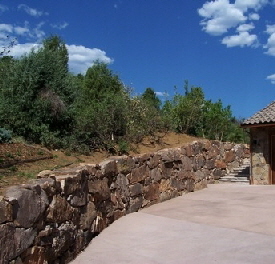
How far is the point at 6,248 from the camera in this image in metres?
3.87

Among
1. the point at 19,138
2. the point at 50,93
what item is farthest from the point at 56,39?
the point at 19,138

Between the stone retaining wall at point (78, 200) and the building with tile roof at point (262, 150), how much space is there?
5.00 meters

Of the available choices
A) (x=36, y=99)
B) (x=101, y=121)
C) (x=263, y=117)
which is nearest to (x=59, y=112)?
(x=36, y=99)

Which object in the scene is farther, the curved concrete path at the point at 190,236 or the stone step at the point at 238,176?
the stone step at the point at 238,176

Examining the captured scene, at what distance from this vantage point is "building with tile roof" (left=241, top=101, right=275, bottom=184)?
54.0 feet

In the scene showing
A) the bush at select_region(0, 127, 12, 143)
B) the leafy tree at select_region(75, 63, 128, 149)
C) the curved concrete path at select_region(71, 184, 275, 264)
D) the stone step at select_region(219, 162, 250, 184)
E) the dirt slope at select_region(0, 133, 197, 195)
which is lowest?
the curved concrete path at select_region(71, 184, 275, 264)

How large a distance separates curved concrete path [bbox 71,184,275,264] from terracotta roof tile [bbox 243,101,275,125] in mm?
6238

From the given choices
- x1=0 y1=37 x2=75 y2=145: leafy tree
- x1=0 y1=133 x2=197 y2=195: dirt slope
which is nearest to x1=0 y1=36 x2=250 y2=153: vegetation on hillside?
x1=0 y1=37 x2=75 y2=145: leafy tree

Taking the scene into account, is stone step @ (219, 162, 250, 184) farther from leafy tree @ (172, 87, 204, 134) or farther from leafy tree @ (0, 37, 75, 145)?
leafy tree @ (0, 37, 75, 145)

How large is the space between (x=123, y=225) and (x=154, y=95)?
29.3 m

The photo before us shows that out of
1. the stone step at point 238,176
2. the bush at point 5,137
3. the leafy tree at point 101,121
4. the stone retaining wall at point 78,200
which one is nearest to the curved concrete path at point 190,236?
the stone retaining wall at point 78,200

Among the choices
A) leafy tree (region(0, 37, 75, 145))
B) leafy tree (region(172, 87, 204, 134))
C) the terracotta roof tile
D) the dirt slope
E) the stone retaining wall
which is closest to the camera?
the stone retaining wall

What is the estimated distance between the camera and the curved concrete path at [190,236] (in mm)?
5551

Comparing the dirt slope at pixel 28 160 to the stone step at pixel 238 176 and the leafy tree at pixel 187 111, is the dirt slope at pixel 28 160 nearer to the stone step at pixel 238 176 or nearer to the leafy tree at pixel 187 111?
the stone step at pixel 238 176
